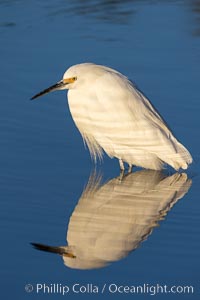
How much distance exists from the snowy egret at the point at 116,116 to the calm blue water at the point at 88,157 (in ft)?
0.48

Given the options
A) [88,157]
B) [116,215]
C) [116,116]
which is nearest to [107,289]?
[116,215]

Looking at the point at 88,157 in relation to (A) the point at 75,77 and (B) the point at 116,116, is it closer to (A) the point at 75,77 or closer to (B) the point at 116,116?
(B) the point at 116,116

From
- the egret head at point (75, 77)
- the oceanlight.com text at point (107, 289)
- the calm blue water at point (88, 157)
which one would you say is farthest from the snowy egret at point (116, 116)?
the oceanlight.com text at point (107, 289)

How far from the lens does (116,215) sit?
6914 millimetres

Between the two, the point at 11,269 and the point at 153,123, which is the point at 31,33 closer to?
the point at 153,123

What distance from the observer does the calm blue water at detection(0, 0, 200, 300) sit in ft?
19.6

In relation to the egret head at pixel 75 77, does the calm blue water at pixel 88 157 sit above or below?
below

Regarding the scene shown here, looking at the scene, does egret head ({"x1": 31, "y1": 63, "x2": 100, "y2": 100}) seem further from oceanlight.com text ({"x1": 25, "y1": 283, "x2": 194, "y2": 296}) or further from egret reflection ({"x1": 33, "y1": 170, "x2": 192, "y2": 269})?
oceanlight.com text ({"x1": 25, "y1": 283, "x2": 194, "y2": 296})

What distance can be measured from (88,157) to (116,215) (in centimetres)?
116

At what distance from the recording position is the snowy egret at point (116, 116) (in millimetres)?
7969

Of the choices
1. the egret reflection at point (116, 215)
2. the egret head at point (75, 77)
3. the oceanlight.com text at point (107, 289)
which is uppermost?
the egret head at point (75, 77)

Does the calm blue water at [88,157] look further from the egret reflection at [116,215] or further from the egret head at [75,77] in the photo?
the egret head at [75,77]

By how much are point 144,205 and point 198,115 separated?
1633 millimetres

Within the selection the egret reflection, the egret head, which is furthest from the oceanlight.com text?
the egret head
